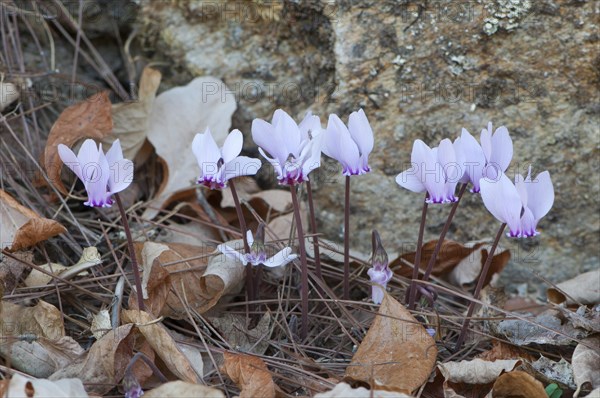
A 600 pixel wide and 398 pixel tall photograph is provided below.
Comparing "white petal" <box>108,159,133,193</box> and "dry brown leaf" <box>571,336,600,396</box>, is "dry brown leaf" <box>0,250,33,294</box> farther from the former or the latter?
"dry brown leaf" <box>571,336,600,396</box>

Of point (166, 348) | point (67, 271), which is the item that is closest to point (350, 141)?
point (166, 348)

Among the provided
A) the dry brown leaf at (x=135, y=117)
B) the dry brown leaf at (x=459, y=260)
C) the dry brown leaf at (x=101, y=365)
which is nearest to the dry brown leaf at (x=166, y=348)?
the dry brown leaf at (x=101, y=365)

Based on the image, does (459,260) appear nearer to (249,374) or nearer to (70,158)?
(249,374)

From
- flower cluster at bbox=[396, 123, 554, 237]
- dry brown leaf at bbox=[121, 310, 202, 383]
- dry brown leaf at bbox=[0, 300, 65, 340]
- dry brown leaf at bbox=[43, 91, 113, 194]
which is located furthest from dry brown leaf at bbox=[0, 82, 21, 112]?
flower cluster at bbox=[396, 123, 554, 237]

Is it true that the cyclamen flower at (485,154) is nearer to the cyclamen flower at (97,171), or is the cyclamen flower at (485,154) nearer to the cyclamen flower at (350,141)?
the cyclamen flower at (350,141)

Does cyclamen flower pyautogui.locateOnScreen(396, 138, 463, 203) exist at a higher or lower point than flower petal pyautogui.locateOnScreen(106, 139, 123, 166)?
lower

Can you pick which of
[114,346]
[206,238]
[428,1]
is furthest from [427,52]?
[114,346]
